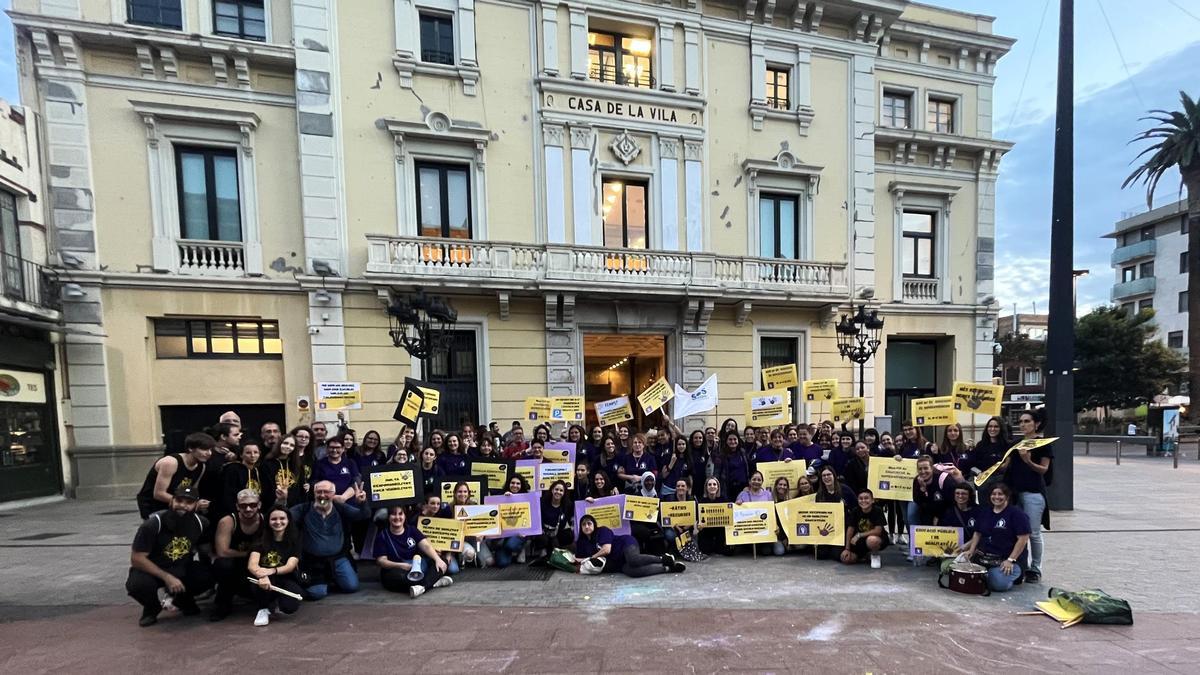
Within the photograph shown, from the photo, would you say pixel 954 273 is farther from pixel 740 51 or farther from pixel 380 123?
pixel 380 123

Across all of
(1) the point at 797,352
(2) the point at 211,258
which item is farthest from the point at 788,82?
(2) the point at 211,258

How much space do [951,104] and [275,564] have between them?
22.4 m

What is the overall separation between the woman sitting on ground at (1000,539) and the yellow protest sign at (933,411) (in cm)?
258

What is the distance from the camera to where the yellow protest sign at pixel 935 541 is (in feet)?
21.3

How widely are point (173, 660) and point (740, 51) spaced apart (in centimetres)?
A: 1747

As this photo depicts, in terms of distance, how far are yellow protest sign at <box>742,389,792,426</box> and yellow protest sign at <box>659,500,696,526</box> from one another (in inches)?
132

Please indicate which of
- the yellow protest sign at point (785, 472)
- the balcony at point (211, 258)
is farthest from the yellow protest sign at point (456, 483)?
the balcony at point (211, 258)

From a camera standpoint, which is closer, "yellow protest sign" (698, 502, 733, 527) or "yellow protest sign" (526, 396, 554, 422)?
"yellow protest sign" (698, 502, 733, 527)

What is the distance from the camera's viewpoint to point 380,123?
13.0m

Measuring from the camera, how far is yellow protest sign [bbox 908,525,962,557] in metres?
6.48

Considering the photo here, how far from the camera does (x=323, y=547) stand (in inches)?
235

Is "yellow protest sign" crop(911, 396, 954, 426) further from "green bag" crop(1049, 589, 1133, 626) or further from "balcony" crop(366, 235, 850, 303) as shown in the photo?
"balcony" crop(366, 235, 850, 303)

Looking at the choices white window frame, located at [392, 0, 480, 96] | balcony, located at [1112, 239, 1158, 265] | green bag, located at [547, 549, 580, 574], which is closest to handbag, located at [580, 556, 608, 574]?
green bag, located at [547, 549, 580, 574]

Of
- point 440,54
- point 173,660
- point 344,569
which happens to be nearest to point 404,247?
point 440,54
